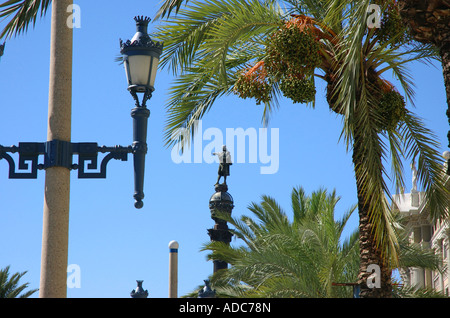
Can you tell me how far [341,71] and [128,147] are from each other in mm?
5680

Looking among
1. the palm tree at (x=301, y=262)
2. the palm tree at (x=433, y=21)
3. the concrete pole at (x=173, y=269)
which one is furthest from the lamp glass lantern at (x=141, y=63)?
the palm tree at (x=301, y=262)

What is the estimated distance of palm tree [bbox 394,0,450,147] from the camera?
8078 mm

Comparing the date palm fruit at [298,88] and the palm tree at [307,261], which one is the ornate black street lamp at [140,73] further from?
the palm tree at [307,261]

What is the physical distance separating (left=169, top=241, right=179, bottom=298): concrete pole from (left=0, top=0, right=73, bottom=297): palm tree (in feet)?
23.7

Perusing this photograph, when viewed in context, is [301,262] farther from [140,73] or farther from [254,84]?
[140,73]

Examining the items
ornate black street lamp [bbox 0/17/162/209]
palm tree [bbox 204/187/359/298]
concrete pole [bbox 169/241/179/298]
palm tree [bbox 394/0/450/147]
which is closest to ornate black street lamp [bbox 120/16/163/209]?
ornate black street lamp [bbox 0/17/162/209]

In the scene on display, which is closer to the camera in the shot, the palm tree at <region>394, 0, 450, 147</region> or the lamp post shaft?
the lamp post shaft

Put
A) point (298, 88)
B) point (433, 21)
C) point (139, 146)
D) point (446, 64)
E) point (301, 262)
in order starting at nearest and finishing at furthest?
point (139, 146) < point (446, 64) < point (433, 21) < point (298, 88) < point (301, 262)

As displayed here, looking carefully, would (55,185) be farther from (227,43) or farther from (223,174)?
(223,174)

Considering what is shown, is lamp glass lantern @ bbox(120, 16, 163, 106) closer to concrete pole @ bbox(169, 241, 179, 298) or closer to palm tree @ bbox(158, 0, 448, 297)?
palm tree @ bbox(158, 0, 448, 297)

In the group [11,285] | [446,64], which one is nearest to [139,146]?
[446,64]

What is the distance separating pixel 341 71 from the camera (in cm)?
1141

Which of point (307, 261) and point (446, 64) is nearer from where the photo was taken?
point (446, 64)

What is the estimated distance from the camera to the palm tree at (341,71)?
33.9 feet
